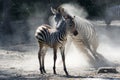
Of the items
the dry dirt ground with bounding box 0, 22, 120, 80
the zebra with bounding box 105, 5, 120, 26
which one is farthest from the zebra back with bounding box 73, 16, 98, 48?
the zebra with bounding box 105, 5, 120, 26

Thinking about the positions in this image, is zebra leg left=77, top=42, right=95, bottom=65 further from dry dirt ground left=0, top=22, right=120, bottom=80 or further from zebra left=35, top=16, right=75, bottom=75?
zebra left=35, top=16, right=75, bottom=75

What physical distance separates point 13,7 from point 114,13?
7.67m

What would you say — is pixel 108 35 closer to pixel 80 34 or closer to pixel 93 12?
pixel 93 12

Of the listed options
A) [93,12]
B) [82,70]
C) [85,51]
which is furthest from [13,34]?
[82,70]

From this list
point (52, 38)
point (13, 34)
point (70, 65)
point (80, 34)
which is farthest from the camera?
point (13, 34)

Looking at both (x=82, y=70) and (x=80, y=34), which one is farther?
(x=80, y=34)

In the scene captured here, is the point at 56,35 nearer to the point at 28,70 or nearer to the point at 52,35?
the point at 52,35

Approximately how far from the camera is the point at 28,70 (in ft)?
46.9

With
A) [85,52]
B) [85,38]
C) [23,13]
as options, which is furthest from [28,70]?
→ [23,13]

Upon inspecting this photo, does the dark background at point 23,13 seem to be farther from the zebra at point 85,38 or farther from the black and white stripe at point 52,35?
the black and white stripe at point 52,35

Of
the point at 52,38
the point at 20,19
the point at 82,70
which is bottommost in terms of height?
the point at 82,70

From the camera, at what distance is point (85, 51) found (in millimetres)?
16781

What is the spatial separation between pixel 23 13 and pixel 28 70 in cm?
1573

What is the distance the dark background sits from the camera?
2592cm
